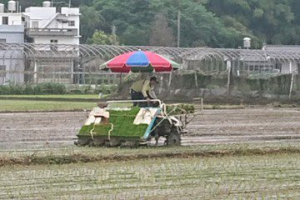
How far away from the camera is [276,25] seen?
94562 millimetres

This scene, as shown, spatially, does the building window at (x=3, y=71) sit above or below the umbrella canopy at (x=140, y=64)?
below

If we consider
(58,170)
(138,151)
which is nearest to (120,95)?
(138,151)

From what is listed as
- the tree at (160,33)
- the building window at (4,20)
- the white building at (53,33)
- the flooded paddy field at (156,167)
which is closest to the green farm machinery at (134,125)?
the flooded paddy field at (156,167)

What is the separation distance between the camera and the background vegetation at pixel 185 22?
83.6m

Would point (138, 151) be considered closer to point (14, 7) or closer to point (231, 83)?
point (231, 83)

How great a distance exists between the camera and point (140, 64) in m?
18.0

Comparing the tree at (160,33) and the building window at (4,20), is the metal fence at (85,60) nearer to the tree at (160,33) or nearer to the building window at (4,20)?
the building window at (4,20)

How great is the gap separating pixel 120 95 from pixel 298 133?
18734mm

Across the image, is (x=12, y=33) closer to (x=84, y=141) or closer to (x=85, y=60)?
(x=85, y=60)

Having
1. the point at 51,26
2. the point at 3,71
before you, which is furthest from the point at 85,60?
the point at 51,26

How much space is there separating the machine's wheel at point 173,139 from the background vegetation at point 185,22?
60876 millimetres

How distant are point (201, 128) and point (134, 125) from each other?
6360mm

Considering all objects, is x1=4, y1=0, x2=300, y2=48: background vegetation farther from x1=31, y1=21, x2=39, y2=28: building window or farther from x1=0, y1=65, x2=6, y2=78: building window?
x1=0, y1=65, x2=6, y2=78: building window

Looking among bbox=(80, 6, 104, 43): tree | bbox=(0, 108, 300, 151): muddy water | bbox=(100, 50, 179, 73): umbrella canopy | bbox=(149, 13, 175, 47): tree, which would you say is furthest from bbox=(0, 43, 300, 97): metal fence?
bbox=(80, 6, 104, 43): tree
